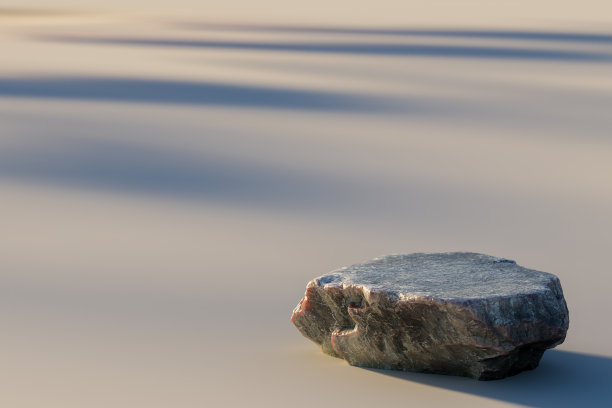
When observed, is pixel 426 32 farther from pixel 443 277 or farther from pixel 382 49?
pixel 443 277

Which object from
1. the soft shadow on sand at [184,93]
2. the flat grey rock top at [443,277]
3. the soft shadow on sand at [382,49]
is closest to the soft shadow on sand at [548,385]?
the flat grey rock top at [443,277]

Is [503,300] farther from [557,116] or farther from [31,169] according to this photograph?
[557,116]

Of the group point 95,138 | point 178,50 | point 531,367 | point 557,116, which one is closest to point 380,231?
point 531,367

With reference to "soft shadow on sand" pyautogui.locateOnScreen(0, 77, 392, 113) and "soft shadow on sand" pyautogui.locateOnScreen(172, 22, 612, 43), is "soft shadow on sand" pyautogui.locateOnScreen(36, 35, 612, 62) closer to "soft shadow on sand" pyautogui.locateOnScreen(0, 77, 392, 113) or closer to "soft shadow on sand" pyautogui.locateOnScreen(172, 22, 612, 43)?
"soft shadow on sand" pyautogui.locateOnScreen(172, 22, 612, 43)

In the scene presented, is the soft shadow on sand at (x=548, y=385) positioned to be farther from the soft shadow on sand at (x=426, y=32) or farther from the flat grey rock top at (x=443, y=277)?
the soft shadow on sand at (x=426, y=32)

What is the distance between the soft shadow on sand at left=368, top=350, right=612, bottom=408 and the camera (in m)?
2.28

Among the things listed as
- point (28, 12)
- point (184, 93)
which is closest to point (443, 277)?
point (184, 93)

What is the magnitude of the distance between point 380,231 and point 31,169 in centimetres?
202

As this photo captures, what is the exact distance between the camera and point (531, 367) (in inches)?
95.3

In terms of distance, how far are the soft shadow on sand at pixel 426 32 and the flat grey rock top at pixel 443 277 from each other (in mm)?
11451

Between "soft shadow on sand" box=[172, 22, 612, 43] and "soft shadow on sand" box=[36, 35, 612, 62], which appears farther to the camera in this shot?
"soft shadow on sand" box=[172, 22, 612, 43]

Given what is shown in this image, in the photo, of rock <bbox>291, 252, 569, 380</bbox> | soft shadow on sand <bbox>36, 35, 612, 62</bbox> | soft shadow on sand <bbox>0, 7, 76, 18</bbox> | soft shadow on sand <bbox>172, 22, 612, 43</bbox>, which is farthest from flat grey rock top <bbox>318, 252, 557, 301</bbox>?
soft shadow on sand <bbox>0, 7, 76, 18</bbox>

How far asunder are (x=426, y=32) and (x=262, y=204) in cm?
1117

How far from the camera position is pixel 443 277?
2420 millimetres
